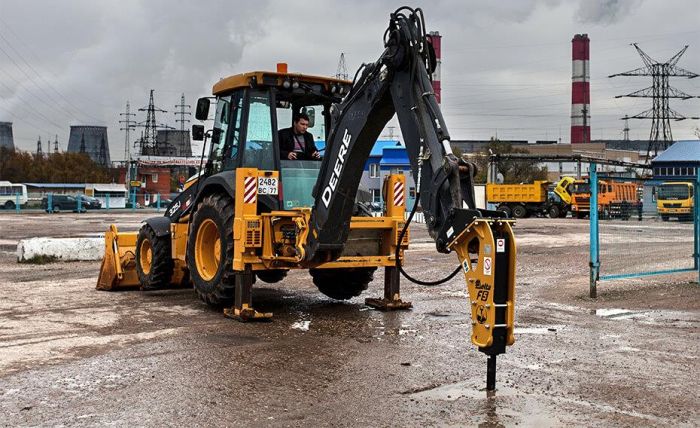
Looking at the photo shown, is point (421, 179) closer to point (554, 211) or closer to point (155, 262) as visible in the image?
point (155, 262)

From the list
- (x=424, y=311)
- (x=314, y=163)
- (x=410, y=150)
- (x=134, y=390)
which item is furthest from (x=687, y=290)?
(x=134, y=390)

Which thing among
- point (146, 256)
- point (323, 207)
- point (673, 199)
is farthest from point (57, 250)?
point (673, 199)

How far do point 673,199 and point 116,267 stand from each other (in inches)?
667

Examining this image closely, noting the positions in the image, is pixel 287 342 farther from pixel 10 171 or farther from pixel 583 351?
pixel 10 171

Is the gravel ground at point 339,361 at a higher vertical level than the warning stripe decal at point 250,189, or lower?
lower

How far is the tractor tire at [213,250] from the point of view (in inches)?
373

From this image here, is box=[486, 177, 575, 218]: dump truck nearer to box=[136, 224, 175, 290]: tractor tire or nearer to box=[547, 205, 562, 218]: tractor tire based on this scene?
box=[547, 205, 562, 218]: tractor tire

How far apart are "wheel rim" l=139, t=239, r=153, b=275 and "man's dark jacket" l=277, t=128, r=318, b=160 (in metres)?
3.11

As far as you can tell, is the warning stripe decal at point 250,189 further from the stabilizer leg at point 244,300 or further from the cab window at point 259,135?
the stabilizer leg at point 244,300

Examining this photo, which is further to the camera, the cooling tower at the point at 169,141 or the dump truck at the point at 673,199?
the cooling tower at the point at 169,141

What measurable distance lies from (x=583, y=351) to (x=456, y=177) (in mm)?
2611

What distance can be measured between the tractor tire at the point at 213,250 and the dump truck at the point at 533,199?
37.4 meters

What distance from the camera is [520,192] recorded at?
46.4 meters

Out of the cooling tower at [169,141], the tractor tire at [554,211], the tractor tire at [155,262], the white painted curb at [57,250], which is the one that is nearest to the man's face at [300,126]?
the tractor tire at [155,262]
